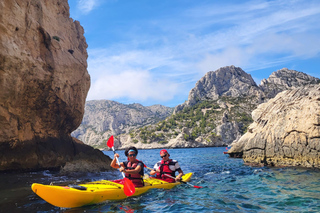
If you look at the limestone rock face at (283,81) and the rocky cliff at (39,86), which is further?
the limestone rock face at (283,81)

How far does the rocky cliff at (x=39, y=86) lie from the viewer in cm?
1232

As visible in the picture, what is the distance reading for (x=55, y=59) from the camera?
1595 cm

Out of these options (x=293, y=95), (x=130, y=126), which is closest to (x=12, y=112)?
(x=293, y=95)

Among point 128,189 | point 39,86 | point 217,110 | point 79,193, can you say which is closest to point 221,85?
point 217,110

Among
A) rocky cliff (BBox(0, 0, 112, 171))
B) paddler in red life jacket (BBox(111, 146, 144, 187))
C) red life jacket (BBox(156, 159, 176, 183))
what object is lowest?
red life jacket (BBox(156, 159, 176, 183))

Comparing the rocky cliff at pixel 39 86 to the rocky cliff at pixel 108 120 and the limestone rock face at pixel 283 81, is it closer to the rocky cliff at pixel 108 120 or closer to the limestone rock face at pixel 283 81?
the limestone rock face at pixel 283 81

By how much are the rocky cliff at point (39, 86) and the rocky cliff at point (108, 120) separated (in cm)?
12360

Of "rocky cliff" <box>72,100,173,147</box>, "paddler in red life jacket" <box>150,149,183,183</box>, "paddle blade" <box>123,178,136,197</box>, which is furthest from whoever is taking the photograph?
"rocky cliff" <box>72,100,173,147</box>

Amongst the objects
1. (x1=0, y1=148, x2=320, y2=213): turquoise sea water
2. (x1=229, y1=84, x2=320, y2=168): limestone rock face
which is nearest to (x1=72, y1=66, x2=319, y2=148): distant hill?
(x1=229, y1=84, x2=320, y2=168): limestone rock face

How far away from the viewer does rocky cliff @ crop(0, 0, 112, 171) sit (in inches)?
485

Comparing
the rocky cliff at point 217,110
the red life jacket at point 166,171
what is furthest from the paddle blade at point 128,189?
the rocky cliff at point 217,110

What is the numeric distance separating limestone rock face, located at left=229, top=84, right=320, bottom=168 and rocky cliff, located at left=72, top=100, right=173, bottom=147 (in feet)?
419

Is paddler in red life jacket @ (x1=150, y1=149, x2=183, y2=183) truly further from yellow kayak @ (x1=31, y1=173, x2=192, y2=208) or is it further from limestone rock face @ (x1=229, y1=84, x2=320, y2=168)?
limestone rock face @ (x1=229, y1=84, x2=320, y2=168)

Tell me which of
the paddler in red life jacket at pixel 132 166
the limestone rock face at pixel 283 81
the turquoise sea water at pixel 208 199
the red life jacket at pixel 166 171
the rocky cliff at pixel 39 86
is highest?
the limestone rock face at pixel 283 81
